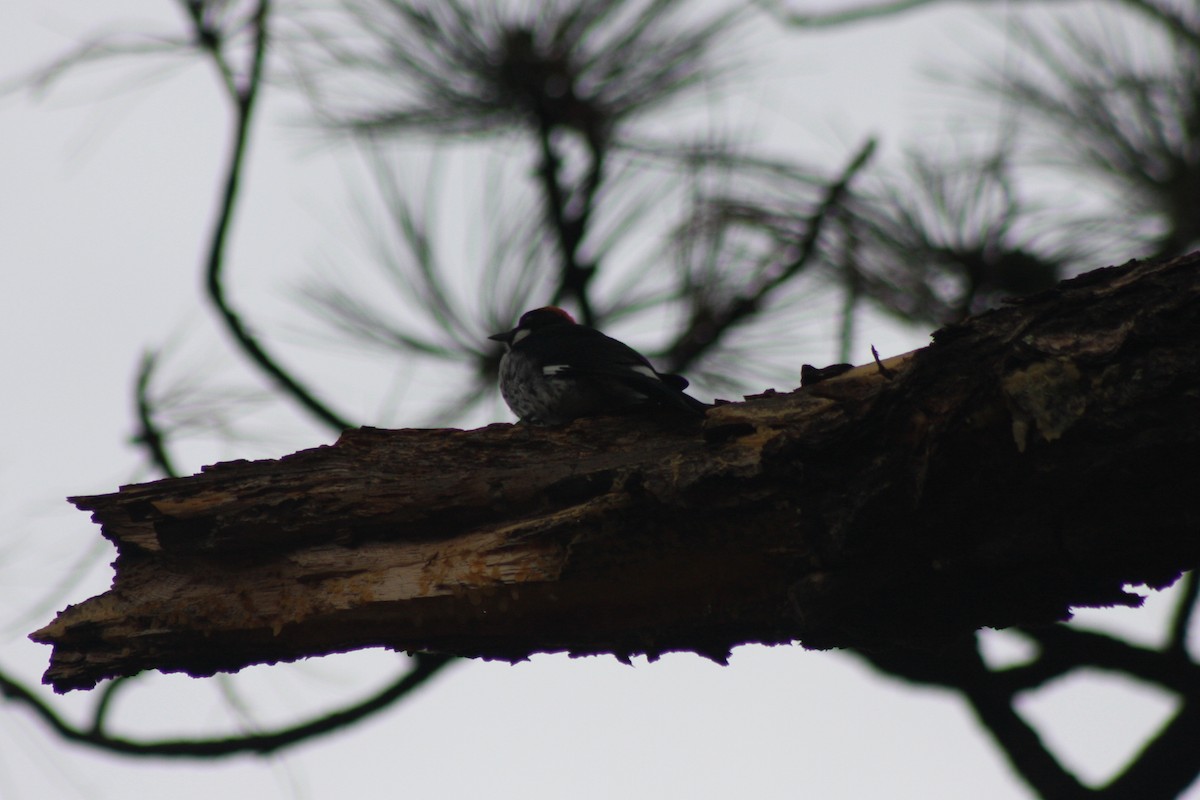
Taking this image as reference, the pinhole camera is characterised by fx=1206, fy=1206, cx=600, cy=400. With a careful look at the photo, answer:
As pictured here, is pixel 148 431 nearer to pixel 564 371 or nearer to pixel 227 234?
pixel 227 234

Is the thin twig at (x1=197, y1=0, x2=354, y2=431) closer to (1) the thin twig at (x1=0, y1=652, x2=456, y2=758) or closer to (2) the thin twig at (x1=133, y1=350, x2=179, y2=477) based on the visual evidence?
(2) the thin twig at (x1=133, y1=350, x2=179, y2=477)

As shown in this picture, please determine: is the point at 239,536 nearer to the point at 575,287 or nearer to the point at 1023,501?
the point at 1023,501

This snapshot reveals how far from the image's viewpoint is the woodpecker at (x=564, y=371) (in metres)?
2.98

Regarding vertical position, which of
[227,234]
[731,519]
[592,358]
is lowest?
[731,519]

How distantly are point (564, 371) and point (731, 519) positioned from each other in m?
1.36

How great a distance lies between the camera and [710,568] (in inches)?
70.7

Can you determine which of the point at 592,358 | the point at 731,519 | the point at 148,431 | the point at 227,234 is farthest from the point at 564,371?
the point at 731,519

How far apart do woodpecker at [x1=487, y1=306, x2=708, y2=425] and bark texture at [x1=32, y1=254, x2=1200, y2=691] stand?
29.9 inches

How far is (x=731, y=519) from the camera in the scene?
1771 millimetres

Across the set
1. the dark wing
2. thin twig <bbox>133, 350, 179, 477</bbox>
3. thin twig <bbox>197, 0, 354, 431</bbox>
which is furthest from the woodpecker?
thin twig <bbox>133, 350, 179, 477</bbox>

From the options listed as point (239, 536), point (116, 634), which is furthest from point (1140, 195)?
point (116, 634)

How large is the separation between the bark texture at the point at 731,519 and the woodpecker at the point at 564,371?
0.76m

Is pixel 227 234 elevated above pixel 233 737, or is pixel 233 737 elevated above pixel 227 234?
pixel 227 234

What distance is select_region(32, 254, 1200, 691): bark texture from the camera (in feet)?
5.06
